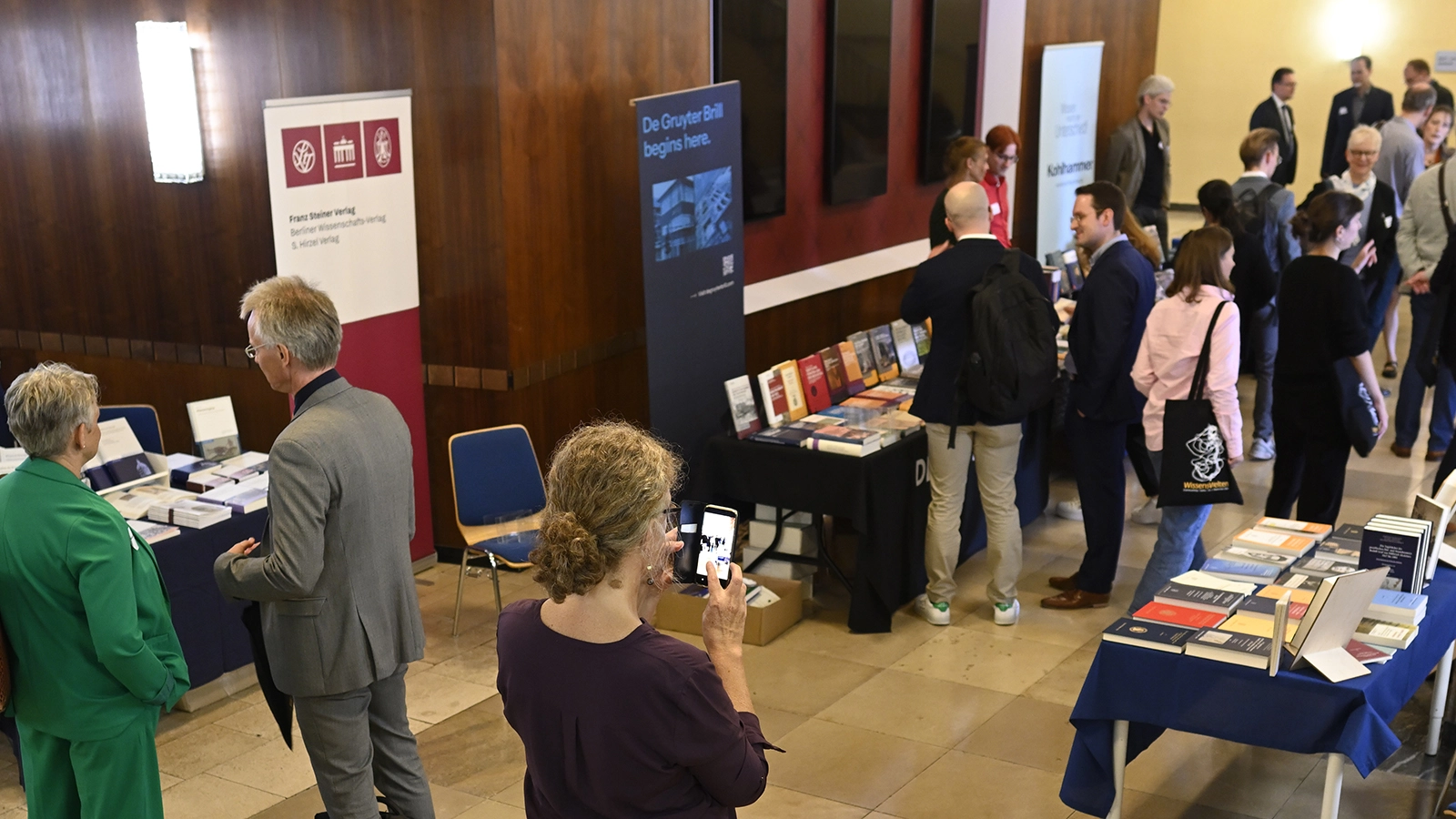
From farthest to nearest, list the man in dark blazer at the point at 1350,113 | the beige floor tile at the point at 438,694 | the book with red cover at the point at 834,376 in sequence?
the man in dark blazer at the point at 1350,113 < the book with red cover at the point at 834,376 < the beige floor tile at the point at 438,694

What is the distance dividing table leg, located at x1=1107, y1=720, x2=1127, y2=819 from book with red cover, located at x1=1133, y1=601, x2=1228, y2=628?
29 centimetres

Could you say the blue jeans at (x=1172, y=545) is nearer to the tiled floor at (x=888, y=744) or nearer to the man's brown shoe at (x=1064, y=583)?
the tiled floor at (x=888, y=744)

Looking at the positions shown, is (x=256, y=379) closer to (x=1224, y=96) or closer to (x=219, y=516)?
(x=219, y=516)

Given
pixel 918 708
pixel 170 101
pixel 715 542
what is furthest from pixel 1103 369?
pixel 170 101

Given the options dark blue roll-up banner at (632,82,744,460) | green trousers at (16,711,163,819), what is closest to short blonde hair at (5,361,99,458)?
green trousers at (16,711,163,819)

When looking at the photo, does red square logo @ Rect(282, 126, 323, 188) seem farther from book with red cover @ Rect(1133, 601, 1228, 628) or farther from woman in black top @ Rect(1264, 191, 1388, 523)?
woman in black top @ Rect(1264, 191, 1388, 523)

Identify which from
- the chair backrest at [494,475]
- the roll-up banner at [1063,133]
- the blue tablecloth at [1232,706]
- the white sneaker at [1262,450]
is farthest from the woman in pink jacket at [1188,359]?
the roll-up banner at [1063,133]

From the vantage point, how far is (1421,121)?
9664 mm

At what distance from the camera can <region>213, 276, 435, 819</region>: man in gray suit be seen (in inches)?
121

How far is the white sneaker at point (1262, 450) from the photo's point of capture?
307 inches

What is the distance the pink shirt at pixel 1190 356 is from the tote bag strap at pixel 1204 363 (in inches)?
0.5

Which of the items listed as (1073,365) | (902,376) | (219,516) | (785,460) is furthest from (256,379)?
(1073,365)

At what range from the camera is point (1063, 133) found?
9.92m

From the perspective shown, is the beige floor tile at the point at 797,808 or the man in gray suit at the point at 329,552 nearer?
the man in gray suit at the point at 329,552
